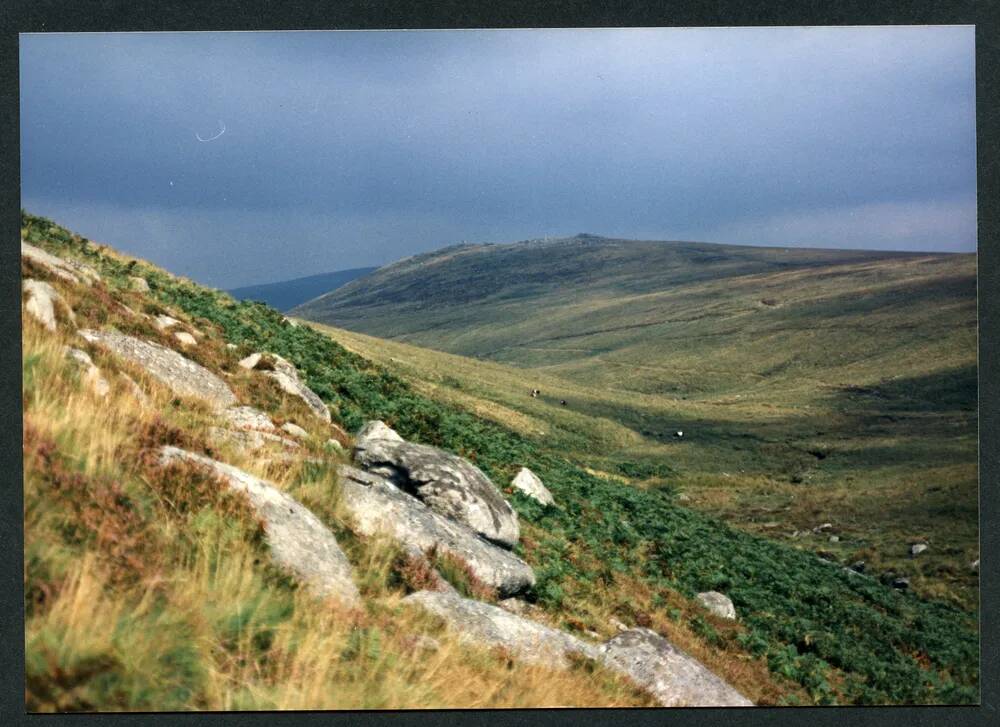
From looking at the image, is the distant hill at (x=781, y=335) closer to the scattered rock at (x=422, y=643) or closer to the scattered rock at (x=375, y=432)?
the scattered rock at (x=375, y=432)

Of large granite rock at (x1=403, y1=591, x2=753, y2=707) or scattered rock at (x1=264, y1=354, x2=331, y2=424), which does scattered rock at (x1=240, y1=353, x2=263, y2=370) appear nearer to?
scattered rock at (x1=264, y1=354, x2=331, y2=424)

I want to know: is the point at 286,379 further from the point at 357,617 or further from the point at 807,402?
the point at 807,402

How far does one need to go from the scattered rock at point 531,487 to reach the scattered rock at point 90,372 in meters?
8.05

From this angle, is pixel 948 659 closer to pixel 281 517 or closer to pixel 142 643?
pixel 281 517

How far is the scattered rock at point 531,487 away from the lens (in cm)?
1408

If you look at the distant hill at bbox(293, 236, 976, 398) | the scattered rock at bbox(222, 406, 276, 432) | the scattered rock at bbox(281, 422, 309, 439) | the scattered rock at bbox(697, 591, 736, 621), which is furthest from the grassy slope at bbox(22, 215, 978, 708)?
the distant hill at bbox(293, 236, 976, 398)

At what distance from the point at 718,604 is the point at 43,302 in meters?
12.2

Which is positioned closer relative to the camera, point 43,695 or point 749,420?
point 43,695

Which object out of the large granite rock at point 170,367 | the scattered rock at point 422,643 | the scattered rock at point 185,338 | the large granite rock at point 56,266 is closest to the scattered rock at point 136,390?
the large granite rock at point 170,367

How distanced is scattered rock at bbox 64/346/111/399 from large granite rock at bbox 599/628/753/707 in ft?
21.3

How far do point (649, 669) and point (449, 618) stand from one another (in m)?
2.58

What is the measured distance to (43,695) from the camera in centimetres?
575

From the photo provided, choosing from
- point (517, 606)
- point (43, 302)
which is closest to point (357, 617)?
point (517, 606)

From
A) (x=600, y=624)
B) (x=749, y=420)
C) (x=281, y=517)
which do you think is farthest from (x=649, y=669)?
(x=749, y=420)
